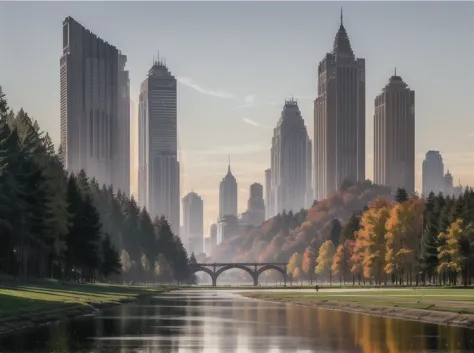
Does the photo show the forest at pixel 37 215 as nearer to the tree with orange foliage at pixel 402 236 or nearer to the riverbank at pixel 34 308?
the riverbank at pixel 34 308

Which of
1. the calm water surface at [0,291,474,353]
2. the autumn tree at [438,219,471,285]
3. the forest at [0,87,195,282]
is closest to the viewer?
the calm water surface at [0,291,474,353]

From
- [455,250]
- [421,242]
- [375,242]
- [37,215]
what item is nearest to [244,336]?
[37,215]

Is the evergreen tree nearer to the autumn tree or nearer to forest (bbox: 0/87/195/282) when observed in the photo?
forest (bbox: 0/87/195/282)

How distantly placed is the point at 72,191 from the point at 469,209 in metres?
55.4

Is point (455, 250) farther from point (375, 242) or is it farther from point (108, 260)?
point (108, 260)

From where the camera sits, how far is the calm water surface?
5035cm

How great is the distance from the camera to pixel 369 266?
177500 millimetres

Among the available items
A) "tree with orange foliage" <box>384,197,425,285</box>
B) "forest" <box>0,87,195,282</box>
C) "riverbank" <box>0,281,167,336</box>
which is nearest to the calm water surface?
"riverbank" <box>0,281,167,336</box>

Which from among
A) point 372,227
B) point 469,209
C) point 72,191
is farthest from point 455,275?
point 72,191

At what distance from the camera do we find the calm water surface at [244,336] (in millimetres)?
50350

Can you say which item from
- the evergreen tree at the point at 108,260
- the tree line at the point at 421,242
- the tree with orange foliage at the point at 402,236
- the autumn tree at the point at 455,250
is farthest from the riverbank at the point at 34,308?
the tree with orange foliage at the point at 402,236

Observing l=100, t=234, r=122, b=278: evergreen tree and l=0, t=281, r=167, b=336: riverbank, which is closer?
l=0, t=281, r=167, b=336: riverbank

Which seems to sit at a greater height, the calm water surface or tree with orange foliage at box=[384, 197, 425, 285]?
tree with orange foliage at box=[384, 197, 425, 285]

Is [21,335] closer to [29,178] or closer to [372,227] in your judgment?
[29,178]
